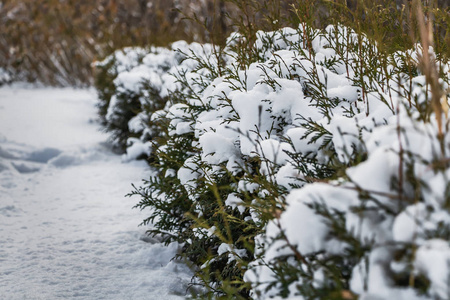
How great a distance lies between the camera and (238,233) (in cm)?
224

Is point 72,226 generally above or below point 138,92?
below

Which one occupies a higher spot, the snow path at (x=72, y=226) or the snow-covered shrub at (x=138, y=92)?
the snow-covered shrub at (x=138, y=92)

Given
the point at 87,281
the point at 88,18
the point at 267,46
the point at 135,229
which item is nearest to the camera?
the point at 87,281

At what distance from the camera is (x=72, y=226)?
3324mm

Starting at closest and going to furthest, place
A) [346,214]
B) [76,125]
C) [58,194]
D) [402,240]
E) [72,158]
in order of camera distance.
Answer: [402,240]
[346,214]
[58,194]
[72,158]
[76,125]

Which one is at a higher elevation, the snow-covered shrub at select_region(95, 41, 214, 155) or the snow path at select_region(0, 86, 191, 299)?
the snow-covered shrub at select_region(95, 41, 214, 155)

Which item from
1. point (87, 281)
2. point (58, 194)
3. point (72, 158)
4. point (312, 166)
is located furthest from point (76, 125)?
point (312, 166)

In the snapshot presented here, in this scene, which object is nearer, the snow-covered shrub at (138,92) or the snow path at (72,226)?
the snow path at (72,226)

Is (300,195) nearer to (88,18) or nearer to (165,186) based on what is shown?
(165,186)

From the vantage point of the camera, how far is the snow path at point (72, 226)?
2.42 m

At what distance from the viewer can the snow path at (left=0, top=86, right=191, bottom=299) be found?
7.93ft

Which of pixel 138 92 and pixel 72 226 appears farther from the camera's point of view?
pixel 138 92

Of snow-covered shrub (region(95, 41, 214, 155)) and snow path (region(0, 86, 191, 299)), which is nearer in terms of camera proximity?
snow path (region(0, 86, 191, 299))

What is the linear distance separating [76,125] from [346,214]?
6.63 m
